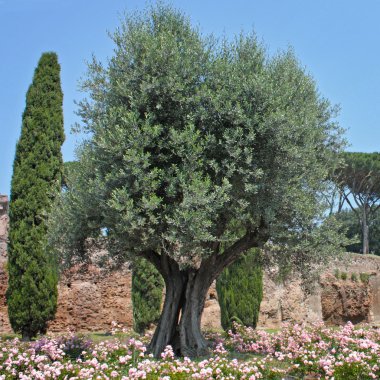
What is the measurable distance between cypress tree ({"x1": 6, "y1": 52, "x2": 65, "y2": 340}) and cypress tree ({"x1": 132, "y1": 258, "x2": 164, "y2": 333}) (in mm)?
2589

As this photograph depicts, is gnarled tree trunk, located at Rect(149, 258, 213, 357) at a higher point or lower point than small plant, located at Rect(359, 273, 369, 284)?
lower

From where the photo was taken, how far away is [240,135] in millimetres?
9617

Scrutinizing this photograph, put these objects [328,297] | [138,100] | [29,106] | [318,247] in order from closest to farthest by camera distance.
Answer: [138,100] → [318,247] → [29,106] → [328,297]

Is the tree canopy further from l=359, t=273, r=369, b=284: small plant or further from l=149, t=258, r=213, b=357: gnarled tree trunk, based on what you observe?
l=149, t=258, r=213, b=357: gnarled tree trunk

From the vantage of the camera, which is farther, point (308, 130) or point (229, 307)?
point (229, 307)

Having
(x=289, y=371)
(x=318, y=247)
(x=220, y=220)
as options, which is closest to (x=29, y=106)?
(x=220, y=220)

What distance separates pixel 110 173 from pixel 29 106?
772cm

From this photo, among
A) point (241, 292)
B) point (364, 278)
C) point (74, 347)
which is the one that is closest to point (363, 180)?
point (364, 278)

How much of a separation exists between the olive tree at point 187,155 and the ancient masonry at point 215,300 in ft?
14.6

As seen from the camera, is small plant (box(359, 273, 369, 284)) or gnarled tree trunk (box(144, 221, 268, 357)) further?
small plant (box(359, 273, 369, 284))

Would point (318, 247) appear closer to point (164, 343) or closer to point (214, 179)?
point (214, 179)

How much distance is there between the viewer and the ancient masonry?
17625mm

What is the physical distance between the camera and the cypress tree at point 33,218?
1504 centimetres

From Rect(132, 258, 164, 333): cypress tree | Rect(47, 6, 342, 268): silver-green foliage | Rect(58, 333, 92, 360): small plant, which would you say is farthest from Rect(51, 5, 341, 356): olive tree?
Rect(132, 258, 164, 333): cypress tree
